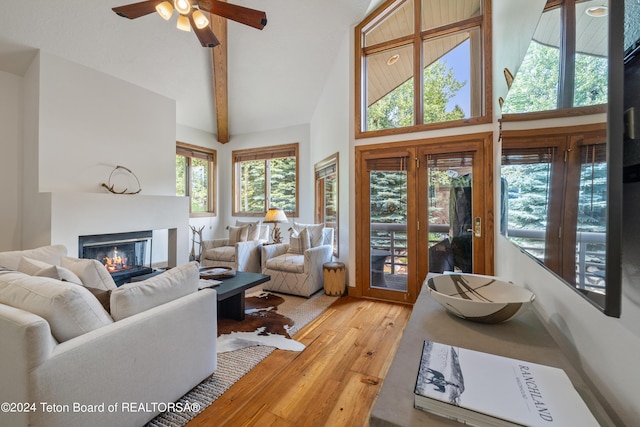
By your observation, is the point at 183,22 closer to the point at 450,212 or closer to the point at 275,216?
the point at 275,216

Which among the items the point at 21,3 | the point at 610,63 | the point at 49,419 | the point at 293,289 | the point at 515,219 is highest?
the point at 21,3

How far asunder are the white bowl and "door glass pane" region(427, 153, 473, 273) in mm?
1942

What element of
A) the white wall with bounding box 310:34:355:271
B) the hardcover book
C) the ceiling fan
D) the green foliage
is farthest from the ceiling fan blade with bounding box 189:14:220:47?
the hardcover book

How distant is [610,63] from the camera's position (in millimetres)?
484

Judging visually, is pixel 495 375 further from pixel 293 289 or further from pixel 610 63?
pixel 293 289

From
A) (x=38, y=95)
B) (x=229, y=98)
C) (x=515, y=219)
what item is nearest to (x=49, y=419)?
(x=515, y=219)

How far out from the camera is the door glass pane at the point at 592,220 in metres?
0.52

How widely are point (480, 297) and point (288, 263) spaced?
2.70 metres

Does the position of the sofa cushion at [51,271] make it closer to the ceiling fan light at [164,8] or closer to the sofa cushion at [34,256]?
the sofa cushion at [34,256]

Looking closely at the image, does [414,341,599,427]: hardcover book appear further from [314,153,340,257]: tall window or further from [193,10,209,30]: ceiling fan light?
[314,153,340,257]: tall window

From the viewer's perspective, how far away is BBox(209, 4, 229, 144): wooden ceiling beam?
4.13 m

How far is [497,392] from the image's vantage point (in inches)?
23.7

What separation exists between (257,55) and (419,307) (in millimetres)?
4664

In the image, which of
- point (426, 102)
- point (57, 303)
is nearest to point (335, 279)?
point (426, 102)
